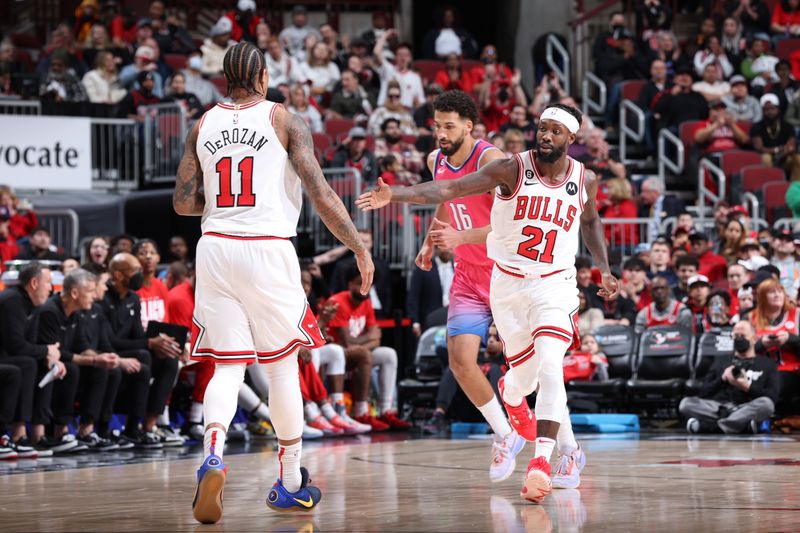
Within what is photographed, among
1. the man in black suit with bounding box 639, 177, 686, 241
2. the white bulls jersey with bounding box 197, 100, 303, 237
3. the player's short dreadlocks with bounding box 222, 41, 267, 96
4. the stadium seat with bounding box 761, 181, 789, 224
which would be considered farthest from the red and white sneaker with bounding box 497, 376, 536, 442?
the stadium seat with bounding box 761, 181, 789, 224

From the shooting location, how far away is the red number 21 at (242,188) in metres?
6.60

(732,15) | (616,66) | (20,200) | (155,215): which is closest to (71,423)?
(20,200)

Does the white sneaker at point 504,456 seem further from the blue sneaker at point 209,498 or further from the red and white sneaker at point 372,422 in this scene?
the red and white sneaker at point 372,422

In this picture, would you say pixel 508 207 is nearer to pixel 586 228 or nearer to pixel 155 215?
pixel 586 228

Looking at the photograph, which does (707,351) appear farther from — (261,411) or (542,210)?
(542,210)

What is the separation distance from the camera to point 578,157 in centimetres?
→ 1827

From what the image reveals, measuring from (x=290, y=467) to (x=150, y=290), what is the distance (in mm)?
6347

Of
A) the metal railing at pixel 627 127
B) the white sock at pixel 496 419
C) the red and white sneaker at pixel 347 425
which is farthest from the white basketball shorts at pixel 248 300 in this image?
the metal railing at pixel 627 127

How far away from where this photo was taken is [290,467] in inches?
264

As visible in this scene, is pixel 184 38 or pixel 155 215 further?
pixel 184 38

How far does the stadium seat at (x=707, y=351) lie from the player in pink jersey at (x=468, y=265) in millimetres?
5272

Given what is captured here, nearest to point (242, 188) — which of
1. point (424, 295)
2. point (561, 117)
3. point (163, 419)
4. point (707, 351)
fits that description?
point (561, 117)

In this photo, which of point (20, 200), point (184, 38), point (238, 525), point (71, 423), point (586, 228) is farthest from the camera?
point (184, 38)

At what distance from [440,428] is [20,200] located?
5.68 meters
